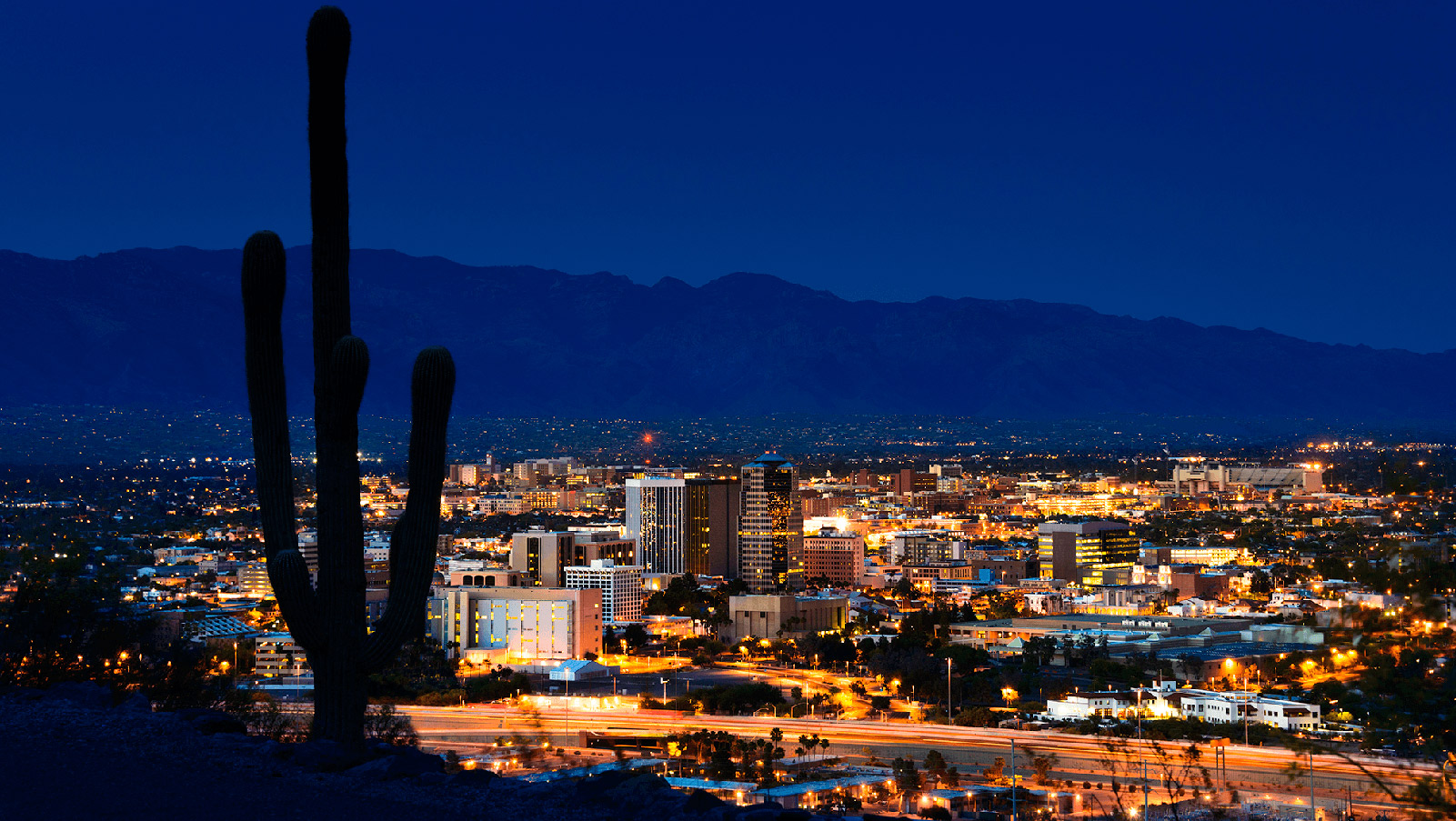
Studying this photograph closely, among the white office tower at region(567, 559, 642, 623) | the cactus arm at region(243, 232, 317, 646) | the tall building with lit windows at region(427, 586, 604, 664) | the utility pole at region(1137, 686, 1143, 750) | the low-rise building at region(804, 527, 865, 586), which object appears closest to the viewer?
the cactus arm at region(243, 232, 317, 646)

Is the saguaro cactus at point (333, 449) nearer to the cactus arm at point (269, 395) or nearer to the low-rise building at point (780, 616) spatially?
the cactus arm at point (269, 395)

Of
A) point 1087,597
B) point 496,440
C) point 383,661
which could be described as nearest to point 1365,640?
point 383,661

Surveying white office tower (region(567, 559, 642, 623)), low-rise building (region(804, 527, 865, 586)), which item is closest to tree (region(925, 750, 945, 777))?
white office tower (region(567, 559, 642, 623))

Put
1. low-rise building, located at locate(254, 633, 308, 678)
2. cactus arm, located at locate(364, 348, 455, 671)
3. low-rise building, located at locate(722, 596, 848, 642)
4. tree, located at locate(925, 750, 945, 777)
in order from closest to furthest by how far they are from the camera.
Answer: cactus arm, located at locate(364, 348, 455, 671), tree, located at locate(925, 750, 945, 777), low-rise building, located at locate(254, 633, 308, 678), low-rise building, located at locate(722, 596, 848, 642)

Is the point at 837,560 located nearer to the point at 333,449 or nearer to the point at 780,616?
the point at 780,616

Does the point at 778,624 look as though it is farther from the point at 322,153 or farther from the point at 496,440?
the point at 496,440

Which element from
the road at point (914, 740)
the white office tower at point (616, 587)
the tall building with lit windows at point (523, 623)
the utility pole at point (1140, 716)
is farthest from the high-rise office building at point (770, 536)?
the road at point (914, 740)

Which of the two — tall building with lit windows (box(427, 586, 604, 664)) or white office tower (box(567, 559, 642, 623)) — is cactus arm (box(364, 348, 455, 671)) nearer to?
tall building with lit windows (box(427, 586, 604, 664))
